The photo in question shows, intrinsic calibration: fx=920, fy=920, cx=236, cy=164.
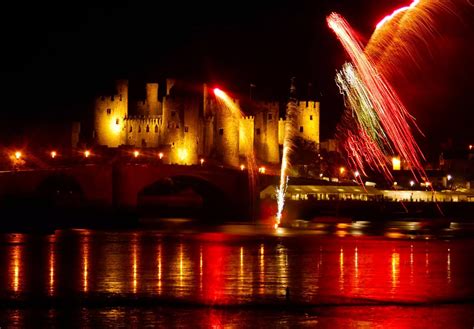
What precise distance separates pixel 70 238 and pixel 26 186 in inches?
815

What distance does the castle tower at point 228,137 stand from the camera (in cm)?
9556

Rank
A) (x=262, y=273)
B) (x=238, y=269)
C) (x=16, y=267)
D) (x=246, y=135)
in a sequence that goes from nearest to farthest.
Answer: (x=262, y=273) < (x=16, y=267) < (x=238, y=269) < (x=246, y=135)

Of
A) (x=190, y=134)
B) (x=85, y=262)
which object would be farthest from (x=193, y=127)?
(x=85, y=262)

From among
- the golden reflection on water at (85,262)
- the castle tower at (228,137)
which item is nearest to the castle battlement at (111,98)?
the castle tower at (228,137)

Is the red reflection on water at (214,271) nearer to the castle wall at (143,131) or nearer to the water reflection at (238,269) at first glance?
the water reflection at (238,269)

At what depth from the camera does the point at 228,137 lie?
9600cm

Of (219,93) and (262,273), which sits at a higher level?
(219,93)

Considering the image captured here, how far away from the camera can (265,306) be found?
19859 millimetres

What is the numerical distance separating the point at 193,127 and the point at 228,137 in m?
4.00

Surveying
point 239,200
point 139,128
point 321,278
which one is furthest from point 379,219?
point 321,278

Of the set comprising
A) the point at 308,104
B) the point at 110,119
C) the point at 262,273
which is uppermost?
the point at 308,104

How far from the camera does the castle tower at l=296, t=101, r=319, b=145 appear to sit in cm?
10006

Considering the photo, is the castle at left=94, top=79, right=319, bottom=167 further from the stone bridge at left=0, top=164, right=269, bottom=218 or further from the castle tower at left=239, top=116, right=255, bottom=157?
the stone bridge at left=0, top=164, right=269, bottom=218

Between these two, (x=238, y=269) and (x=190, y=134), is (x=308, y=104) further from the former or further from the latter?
(x=238, y=269)
